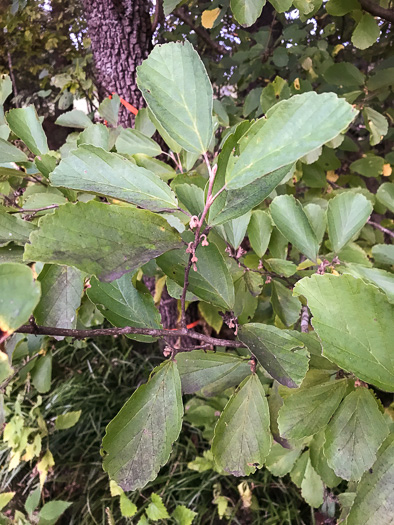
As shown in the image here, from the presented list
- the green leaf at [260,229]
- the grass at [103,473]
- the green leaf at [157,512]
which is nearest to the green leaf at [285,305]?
the green leaf at [260,229]

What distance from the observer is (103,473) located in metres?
1.45

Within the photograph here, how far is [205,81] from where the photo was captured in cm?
34

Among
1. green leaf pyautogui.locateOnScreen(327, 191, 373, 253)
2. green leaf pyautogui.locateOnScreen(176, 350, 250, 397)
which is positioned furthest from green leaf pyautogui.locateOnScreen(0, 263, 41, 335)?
green leaf pyautogui.locateOnScreen(327, 191, 373, 253)

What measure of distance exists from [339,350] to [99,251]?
202 mm

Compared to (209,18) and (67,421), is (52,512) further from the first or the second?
(209,18)

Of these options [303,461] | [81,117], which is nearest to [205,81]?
[81,117]

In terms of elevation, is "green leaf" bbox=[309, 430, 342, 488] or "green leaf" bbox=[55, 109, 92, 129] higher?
"green leaf" bbox=[55, 109, 92, 129]

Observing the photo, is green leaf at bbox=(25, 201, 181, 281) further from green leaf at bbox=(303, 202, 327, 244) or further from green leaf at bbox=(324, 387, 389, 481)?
green leaf at bbox=(303, 202, 327, 244)

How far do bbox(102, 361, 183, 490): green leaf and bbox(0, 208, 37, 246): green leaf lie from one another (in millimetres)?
190

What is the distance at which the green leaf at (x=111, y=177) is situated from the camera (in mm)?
299

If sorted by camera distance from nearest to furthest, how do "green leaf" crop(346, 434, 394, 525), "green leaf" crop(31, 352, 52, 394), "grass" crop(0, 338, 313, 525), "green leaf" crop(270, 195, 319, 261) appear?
1. "green leaf" crop(346, 434, 394, 525)
2. "green leaf" crop(270, 195, 319, 261)
3. "green leaf" crop(31, 352, 52, 394)
4. "grass" crop(0, 338, 313, 525)

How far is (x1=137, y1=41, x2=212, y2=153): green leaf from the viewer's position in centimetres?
33

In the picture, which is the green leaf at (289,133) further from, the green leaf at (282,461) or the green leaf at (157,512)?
the green leaf at (157,512)

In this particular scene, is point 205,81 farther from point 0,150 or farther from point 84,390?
point 84,390
